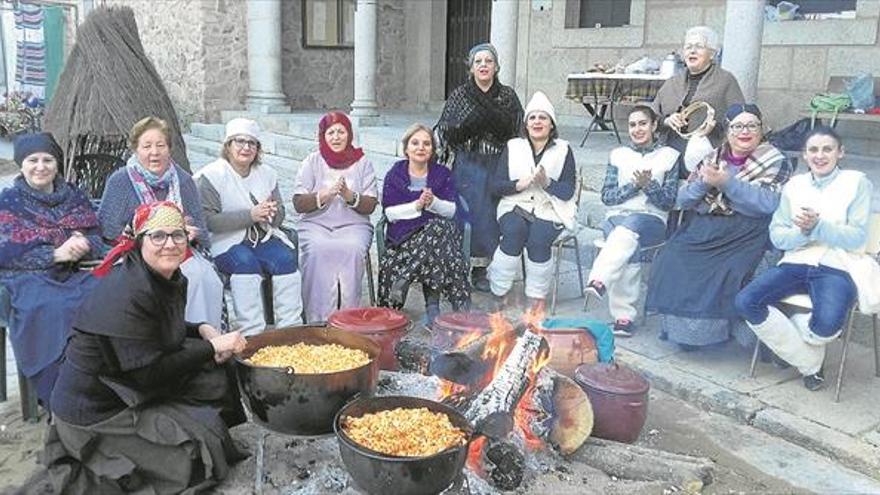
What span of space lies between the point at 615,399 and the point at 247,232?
94.0 inches

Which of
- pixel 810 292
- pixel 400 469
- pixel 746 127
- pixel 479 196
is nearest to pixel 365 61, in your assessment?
pixel 479 196

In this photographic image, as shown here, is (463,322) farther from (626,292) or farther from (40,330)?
(40,330)

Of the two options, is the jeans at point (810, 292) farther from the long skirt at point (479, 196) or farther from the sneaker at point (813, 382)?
the long skirt at point (479, 196)

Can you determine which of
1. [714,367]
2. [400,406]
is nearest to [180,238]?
[400,406]

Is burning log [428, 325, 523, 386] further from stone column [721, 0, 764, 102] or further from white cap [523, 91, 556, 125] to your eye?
stone column [721, 0, 764, 102]

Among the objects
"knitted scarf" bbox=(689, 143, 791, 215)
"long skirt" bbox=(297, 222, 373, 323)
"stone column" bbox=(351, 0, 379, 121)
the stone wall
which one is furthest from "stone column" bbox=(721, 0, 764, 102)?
"stone column" bbox=(351, 0, 379, 121)

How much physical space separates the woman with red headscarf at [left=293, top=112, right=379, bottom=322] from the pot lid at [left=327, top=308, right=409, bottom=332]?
98cm

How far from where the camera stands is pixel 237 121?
458 centimetres

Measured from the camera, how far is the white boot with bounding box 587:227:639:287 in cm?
469

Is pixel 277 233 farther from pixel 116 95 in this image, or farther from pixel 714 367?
pixel 714 367

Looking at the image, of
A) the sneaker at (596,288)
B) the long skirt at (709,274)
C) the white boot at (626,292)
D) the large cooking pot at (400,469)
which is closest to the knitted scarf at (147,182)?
the large cooking pot at (400,469)

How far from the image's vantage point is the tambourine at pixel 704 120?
4805 mm

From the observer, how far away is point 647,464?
325cm

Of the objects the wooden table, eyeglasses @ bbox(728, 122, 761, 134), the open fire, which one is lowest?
the open fire
